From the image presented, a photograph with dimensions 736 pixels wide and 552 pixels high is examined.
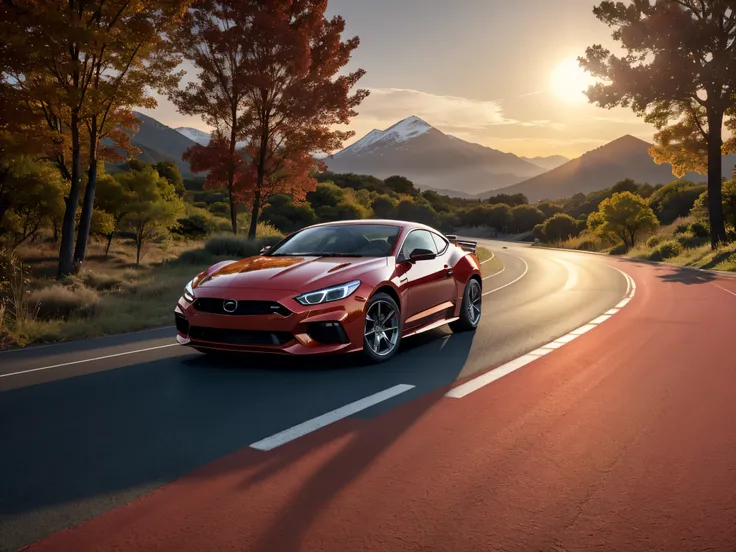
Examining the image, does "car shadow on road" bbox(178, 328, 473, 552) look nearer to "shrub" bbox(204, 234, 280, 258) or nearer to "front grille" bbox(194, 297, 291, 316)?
"front grille" bbox(194, 297, 291, 316)

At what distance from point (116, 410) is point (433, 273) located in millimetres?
4422

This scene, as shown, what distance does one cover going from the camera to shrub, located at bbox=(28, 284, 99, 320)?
12242 mm

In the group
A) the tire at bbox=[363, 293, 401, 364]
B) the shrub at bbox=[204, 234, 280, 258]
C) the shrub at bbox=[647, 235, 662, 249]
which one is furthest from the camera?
the shrub at bbox=[647, 235, 662, 249]

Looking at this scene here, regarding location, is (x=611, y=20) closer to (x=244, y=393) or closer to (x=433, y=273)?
(x=433, y=273)

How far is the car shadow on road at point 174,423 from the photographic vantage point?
387cm

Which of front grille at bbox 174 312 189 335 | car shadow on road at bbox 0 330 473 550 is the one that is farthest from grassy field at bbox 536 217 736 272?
front grille at bbox 174 312 189 335

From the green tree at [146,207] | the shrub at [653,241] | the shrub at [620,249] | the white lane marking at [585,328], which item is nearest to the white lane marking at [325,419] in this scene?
the white lane marking at [585,328]

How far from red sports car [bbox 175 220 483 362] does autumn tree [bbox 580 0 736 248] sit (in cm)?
2851

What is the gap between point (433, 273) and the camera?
8.97 metres

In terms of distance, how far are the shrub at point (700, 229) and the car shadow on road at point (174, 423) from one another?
37.5 metres

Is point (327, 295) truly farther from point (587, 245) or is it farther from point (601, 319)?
point (587, 245)

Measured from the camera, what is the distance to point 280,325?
22.8ft

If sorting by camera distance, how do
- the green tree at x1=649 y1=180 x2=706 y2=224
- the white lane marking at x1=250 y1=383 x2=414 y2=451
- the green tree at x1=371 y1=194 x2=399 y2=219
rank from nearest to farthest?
the white lane marking at x1=250 y1=383 x2=414 y2=451 → the green tree at x1=649 y1=180 x2=706 y2=224 → the green tree at x1=371 y1=194 x2=399 y2=219

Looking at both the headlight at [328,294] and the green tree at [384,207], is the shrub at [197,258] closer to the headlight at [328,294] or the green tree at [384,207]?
the headlight at [328,294]
